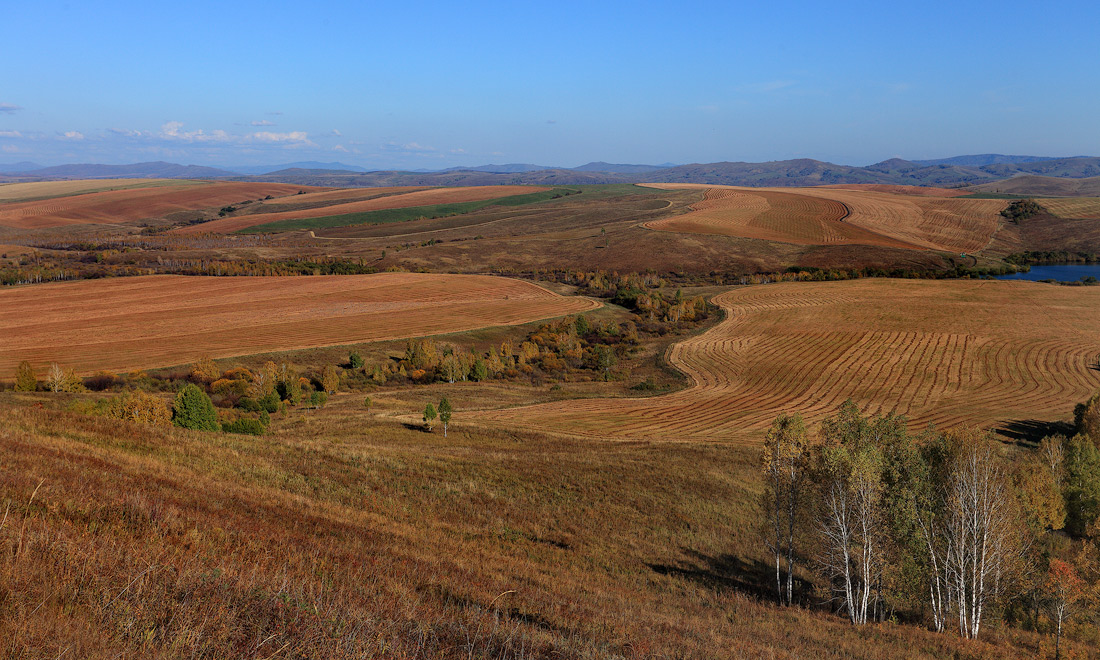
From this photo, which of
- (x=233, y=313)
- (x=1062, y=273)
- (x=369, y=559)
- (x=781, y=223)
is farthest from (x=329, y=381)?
(x=1062, y=273)

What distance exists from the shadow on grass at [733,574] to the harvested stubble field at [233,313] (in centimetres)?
6022

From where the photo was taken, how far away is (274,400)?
5169 centimetres

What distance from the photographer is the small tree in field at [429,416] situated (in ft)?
141

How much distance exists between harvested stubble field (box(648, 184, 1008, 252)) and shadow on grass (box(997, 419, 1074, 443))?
317 feet

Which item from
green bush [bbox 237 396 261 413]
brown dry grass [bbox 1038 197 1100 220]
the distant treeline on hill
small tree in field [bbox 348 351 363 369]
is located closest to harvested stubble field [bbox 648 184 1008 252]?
the distant treeline on hill

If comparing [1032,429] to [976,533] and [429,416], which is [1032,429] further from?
[429,416]

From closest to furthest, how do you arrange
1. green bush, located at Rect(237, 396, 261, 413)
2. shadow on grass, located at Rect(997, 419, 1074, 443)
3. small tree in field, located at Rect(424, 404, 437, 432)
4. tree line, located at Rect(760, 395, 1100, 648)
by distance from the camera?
tree line, located at Rect(760, 395, 1100, 648)
small tree in field, located at Rect(424, 404, 437, 432)
shadow on grass, located at Rect(997, 419, 1074, 443)
green bush, located at Rect(237, 396, 261, 413)

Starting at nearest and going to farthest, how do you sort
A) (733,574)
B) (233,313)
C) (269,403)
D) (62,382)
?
(733,574)
(62,382)
(269,403)
(233,313)

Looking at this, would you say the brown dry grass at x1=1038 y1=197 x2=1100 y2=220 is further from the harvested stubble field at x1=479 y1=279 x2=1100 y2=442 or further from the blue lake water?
the harvested stubble field at x1=479 y1=279 x2=1100 y2=442

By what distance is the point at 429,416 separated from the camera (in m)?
43.1

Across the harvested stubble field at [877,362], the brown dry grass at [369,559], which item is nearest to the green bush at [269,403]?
the harvested stubble field at [877,362]

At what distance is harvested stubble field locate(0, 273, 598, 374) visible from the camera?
67.4 meters

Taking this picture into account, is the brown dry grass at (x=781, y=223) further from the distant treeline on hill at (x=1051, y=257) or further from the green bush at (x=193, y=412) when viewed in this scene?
the green bush at (x=193, y=412)

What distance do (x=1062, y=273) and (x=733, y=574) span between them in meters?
146
